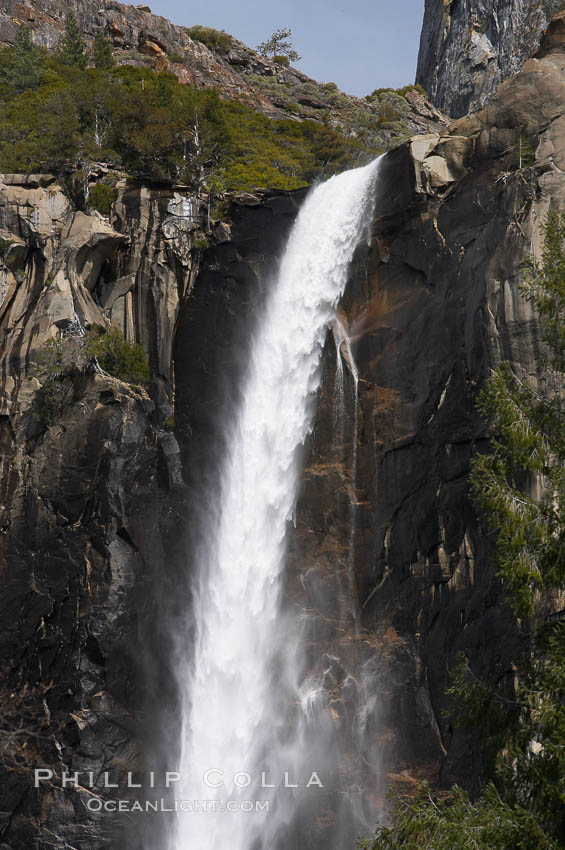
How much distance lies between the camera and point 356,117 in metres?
52.5

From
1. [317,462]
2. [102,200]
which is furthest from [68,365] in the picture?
[317,462]

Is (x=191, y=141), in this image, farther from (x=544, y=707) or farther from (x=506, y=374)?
(x=544, y=707)

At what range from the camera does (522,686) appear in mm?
10797

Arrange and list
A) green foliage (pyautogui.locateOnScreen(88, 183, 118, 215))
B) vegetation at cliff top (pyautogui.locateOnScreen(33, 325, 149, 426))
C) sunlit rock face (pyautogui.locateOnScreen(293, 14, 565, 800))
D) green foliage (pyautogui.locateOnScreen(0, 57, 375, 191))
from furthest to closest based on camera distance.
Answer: green foliage (pyautogui.locateOnScreen(0, 57, 375, 191))
green foliage (pyautogui.locateOnScreen(88, 183, 118, 215))
vegetation at cliff top (pyautogui.locateOnScreen(33, 325, 149, 426))
sunlit rock face (pyautogui.locateOnScreen(293, 14, 565, 800))

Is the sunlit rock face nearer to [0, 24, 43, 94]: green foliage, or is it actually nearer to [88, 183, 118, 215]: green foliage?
[88, 183, 118, 215]: green foliage

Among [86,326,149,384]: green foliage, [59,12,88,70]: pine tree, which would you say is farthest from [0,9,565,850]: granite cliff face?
[59,12,88,70]: pine tree

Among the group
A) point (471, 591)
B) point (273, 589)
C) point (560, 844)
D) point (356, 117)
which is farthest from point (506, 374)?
point (356, 117)

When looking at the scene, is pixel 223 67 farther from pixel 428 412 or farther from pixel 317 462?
pixel 428 412

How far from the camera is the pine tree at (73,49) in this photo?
49.9m

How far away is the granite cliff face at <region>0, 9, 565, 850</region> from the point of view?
64.9ft

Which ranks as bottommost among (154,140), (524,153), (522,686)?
(522,686)

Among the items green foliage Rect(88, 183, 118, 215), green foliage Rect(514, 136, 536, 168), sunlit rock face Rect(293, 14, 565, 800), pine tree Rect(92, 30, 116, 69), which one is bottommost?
sunlit rock face Rect(293, 14, 565, 800)

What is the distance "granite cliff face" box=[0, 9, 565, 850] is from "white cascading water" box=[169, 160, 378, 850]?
0.73m

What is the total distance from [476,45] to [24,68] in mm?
36036
